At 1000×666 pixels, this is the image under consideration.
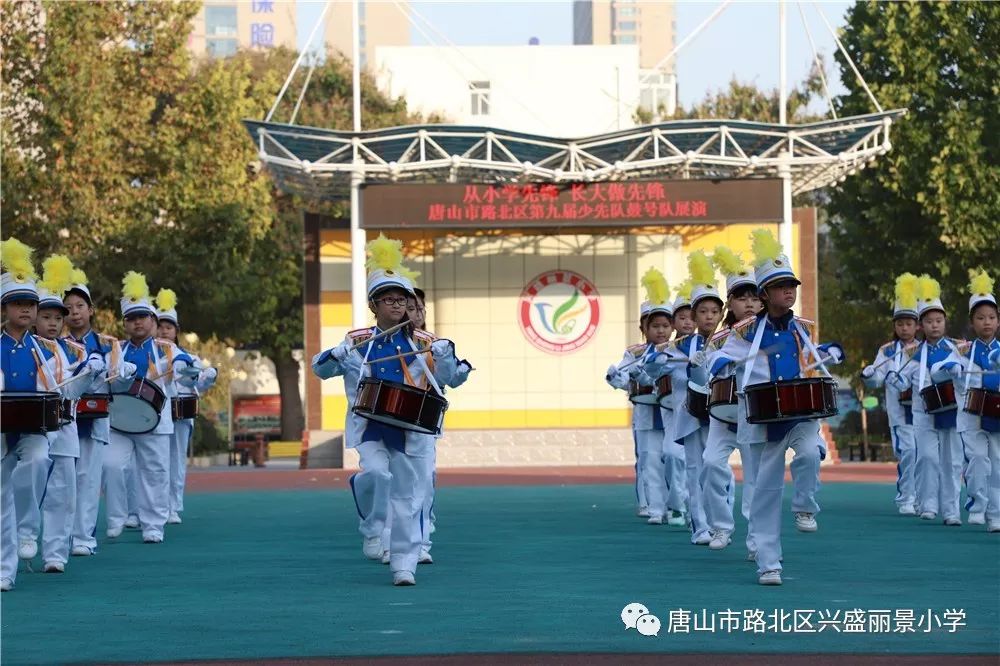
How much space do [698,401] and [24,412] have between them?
227 inches

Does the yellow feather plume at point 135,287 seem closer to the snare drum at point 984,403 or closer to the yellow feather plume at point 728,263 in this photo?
the yellow feather plume at point 728,263

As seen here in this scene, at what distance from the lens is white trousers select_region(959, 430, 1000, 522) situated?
17.2 m

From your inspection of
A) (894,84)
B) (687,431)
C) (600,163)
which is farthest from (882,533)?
(894,84)

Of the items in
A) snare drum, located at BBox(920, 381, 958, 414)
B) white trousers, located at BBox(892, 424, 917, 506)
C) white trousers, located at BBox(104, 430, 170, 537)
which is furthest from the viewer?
white trousers, located at BBox(892, 424, 917, 506)

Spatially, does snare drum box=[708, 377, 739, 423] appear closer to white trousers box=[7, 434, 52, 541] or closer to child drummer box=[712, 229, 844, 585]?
child drummer box=[712, 229, 844, 585]

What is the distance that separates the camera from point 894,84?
128 ft

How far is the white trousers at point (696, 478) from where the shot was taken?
1572cm

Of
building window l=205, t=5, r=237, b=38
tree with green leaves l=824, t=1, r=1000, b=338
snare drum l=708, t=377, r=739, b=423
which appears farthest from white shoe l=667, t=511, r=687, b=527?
building window l=205, t=5, r=237, b=38

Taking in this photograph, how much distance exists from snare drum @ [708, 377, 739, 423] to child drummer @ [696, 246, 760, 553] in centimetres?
16

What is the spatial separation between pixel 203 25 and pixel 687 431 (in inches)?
6351

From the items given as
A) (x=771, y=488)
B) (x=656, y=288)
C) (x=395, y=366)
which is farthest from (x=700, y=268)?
(x=395, y=366)

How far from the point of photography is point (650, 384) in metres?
17.7

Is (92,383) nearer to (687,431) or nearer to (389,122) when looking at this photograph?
(687,431)

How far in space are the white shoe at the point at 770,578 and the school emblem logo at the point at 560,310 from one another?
81.1 ft
